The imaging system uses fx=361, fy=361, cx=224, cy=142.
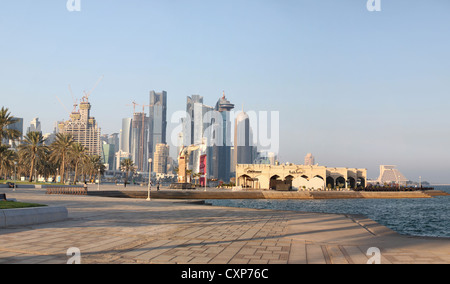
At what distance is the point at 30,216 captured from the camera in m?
15.0

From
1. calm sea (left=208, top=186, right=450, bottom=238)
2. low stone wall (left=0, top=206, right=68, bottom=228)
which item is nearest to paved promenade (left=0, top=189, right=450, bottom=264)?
low stone wall (left=0, top=206, right=68, bottom=228)

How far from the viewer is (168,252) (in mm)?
9984

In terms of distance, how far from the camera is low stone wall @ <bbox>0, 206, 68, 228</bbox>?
14.1 metres

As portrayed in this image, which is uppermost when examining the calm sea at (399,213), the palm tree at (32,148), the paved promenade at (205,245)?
the palm tree at (32,148)

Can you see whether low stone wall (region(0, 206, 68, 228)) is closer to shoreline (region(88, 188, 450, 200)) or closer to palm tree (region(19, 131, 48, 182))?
shoreline (region(88, 188, 450, 200))

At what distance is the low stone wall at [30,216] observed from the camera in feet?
46.1

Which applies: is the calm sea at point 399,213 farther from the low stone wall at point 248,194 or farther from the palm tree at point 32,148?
the palm tree at point 32,148
